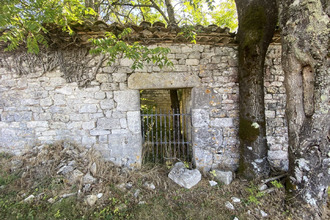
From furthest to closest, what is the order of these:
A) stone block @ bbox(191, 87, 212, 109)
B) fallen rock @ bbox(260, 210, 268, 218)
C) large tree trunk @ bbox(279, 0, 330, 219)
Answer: stone block @ bbox(191, 87, 212, 109), fallen rock @ bbox(260, 210, 268, 218), large tree trunk @ bbox(279, 0, 330, 219)

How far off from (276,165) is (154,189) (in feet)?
8.03

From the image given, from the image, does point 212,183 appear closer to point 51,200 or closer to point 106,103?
point 106,103

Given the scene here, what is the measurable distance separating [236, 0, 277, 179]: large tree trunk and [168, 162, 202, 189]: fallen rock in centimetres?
86

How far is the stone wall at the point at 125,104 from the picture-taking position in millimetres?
2682

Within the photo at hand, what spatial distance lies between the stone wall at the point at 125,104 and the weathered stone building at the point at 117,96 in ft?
0.05

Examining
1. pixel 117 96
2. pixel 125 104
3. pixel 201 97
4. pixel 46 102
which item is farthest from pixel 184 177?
pixel 46 102

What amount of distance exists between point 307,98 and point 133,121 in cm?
259

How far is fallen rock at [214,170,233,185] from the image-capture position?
2514 millimetres

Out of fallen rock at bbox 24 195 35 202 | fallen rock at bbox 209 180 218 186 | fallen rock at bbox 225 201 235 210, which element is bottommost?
fallen rock at bbox 225 201 235 210

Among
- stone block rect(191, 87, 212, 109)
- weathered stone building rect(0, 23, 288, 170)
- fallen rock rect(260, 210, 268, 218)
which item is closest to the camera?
fallen rock rect(260, 210, 268, 218)

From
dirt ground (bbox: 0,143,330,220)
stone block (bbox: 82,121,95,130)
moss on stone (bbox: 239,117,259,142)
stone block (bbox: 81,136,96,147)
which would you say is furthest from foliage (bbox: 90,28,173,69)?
dirt ground (bbox: 0,143,330,220)

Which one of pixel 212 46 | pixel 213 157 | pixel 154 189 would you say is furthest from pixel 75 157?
pixel 212 46

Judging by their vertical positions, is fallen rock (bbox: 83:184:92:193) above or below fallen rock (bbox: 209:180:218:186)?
above

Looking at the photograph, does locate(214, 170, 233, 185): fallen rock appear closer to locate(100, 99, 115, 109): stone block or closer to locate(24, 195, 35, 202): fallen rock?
locate(100, 99, 115, 109): stone block
